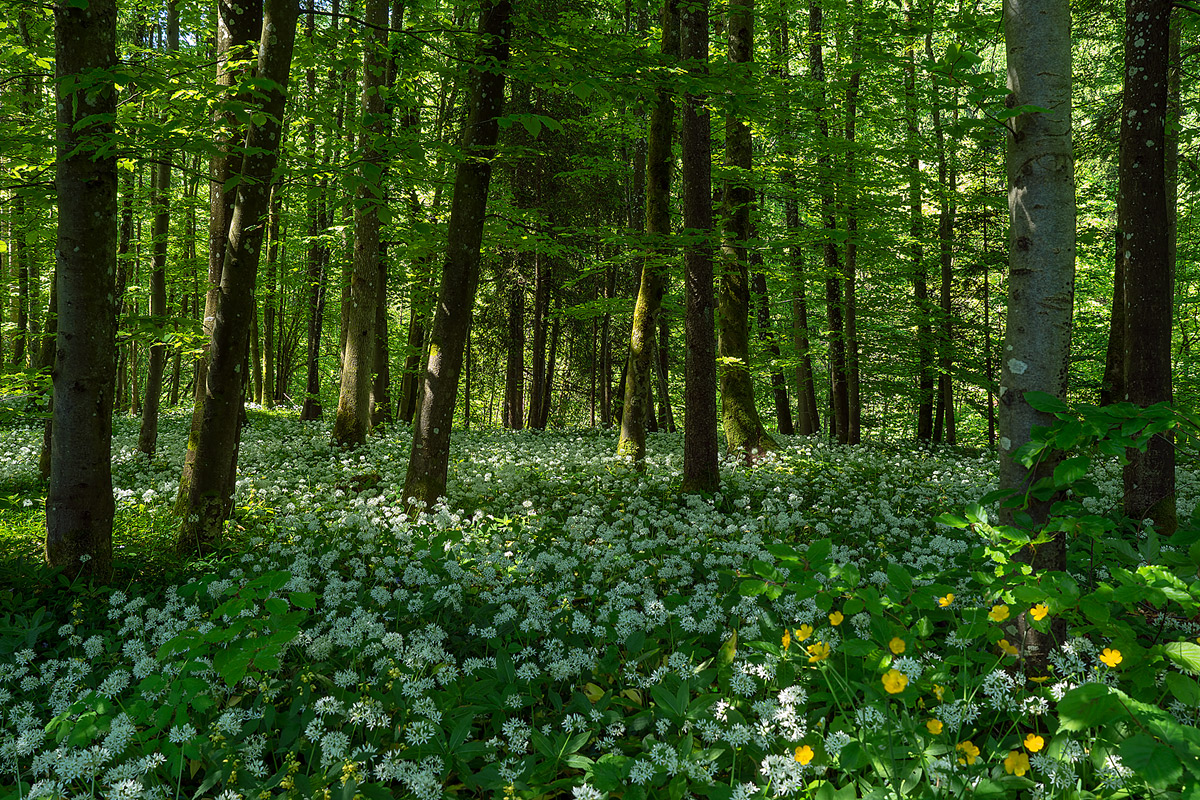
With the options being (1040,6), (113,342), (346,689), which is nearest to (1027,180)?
(1040,6)

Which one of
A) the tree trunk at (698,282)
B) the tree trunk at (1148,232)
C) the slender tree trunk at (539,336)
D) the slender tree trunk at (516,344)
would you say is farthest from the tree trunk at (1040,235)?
the slender tree trunk at (516,344)

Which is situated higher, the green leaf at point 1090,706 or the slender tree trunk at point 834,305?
the slender tree trunk at point 834,305

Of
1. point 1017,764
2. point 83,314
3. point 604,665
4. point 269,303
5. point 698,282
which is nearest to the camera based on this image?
point 1017,764

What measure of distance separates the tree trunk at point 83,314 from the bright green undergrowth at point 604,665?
0.40 metres

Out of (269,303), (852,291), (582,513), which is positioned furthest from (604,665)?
(269,303)

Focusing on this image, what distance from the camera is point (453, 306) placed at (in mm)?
7156

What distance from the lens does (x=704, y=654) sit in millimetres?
3578

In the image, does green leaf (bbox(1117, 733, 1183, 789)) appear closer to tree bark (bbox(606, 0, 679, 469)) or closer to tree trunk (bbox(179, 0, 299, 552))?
tree trunk (bbox(179, 0, 299, 552))

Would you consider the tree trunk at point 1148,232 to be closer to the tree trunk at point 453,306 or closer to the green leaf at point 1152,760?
the green leaf at point 1152,760

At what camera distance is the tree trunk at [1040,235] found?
3.10 meters

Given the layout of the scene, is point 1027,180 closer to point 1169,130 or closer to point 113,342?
point 113,342

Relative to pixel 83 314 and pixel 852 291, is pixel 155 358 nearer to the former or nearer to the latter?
pixel 83 314

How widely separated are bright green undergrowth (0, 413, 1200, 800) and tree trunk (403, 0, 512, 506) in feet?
3.21

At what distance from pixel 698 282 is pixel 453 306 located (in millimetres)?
2976
